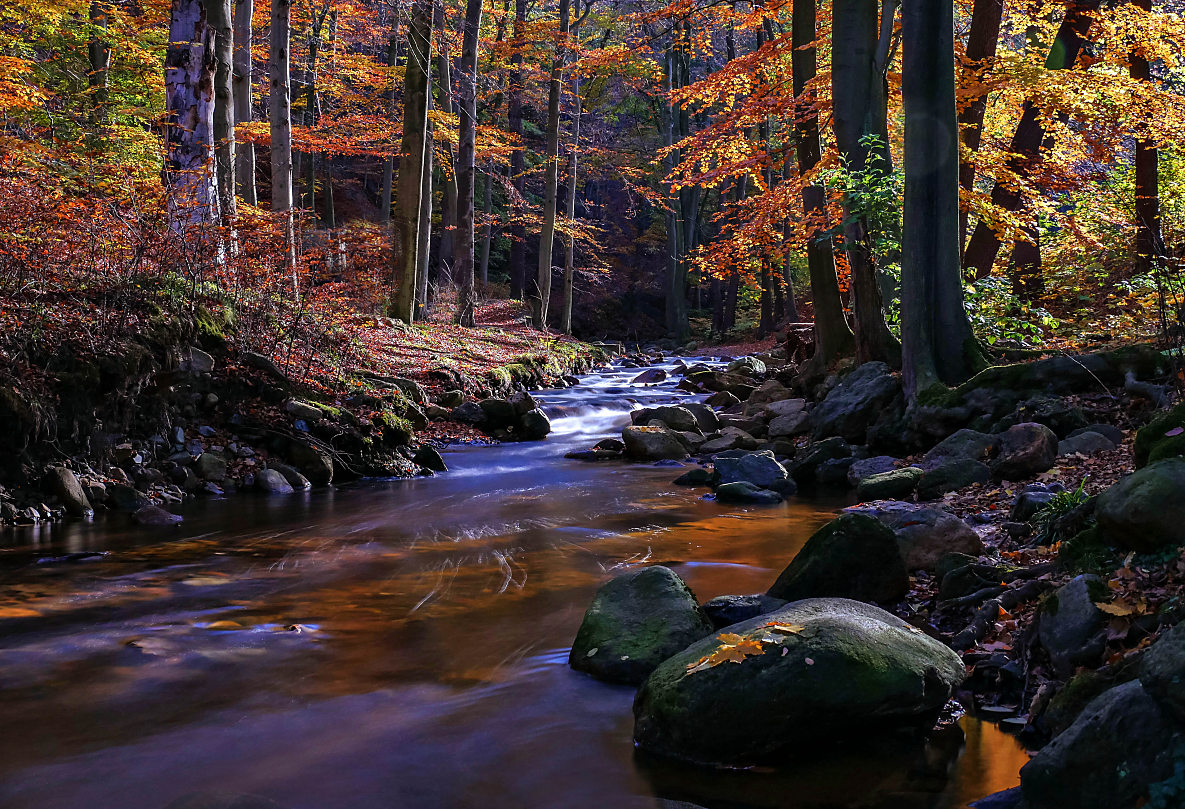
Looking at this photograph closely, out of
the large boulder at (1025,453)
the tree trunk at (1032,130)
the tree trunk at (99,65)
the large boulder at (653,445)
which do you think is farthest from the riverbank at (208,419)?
the tree trunk at (1032,130)

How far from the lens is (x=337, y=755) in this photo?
143 inches

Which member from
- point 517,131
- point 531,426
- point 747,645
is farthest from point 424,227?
point 747,645

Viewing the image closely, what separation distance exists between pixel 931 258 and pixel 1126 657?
25.5ft

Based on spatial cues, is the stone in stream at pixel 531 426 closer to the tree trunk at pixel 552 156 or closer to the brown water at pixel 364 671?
the brown water at pixel 364 671

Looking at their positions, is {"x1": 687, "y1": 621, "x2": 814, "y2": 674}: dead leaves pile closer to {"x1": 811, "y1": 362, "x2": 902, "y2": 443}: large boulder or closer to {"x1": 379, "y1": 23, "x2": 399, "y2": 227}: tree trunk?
{"x1": 811, "y1": 362, "x2": 902, "y2": 443}: large boulder

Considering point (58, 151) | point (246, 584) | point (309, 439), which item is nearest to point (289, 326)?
point (309, 439)

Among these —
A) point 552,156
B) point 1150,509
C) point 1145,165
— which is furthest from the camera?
point 552,156

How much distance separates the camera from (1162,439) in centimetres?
489

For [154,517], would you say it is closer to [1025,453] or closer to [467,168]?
[1025,453]

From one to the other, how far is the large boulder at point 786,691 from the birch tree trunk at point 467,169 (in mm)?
18700

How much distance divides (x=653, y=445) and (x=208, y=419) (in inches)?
236

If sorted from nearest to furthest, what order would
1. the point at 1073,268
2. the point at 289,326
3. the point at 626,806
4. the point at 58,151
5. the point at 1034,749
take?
the point at 626,806 < the point at 1034,749 < the point at 289,326 < the point at 58,151 < the point at 1073,268

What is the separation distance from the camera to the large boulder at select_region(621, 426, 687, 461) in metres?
12.9

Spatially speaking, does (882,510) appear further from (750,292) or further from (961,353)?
(750,292)
